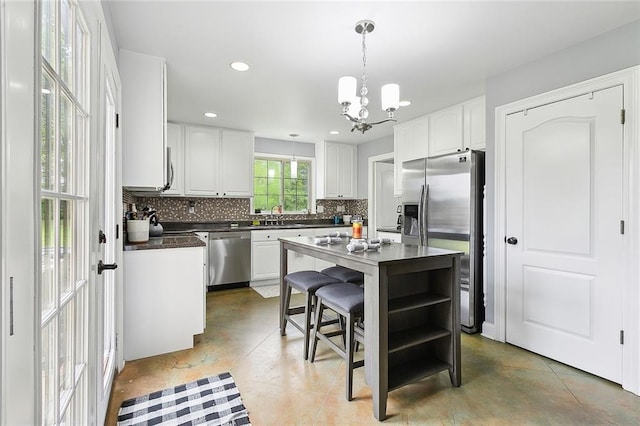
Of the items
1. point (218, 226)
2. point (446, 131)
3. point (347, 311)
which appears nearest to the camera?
point (347, 311)

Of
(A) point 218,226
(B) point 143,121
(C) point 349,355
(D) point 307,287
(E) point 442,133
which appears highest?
(E) point 442,133

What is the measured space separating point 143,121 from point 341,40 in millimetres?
1624

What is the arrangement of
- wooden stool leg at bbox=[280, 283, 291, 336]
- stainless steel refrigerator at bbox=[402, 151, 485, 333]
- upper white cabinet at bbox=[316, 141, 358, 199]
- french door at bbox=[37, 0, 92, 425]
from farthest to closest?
1. upper white cabinet at bbox=[316, 141, 358, 199]
2. stainless steel refrigerator at bbox=[402, 151, 485, 333]
3. wooden stool leg at bbox=[280, 283, 291, 336]
4. french door at bbox=[37, 0, 92, 425]

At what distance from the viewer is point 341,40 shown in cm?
228

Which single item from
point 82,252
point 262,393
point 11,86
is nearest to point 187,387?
point 262,393

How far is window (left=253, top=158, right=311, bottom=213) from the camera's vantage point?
215 inches

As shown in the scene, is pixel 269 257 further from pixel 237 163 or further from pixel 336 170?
pixel 336 170

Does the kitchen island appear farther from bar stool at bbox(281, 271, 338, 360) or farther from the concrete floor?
bar stool at bbox(281, 271, 338, 360)

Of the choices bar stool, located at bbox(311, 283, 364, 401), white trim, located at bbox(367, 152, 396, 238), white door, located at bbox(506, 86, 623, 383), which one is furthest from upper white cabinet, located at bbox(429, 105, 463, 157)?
bar stool, located at bbox(311, 283, 364, 401)

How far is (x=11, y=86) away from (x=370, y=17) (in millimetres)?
1957

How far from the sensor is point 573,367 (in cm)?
239

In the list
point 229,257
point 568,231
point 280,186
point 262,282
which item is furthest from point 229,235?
point 568,231

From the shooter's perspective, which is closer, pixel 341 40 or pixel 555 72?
pixel 341 40

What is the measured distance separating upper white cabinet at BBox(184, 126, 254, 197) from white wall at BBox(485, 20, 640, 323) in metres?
3.38
